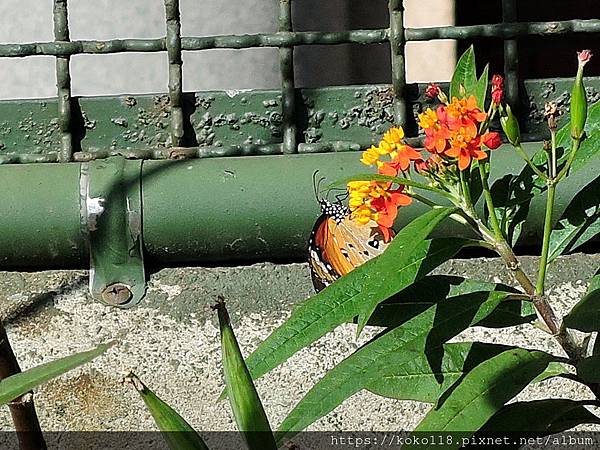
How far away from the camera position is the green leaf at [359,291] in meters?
1.03

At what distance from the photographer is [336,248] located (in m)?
1.99

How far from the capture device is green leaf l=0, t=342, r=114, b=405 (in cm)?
66

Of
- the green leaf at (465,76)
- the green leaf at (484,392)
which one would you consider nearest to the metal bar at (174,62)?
the green leaf at (465,76)

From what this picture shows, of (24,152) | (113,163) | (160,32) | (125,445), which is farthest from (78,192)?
(160,32)

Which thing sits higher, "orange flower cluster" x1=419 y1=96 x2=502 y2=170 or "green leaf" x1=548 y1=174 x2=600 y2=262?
"orange flower cluster" x1=419 y1=96 x2=502 y2=170

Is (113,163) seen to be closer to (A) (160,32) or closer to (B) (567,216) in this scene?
(A) (160,32)

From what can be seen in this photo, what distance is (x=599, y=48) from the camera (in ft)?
13.5

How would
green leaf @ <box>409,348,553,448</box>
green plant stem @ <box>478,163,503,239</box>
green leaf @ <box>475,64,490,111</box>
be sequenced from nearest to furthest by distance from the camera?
green leaf @ <box>409,348,553,448</box> → green plant stem @ <box>478,163,503,239</box> → green leaf @ <box>475,64,490,111</box>

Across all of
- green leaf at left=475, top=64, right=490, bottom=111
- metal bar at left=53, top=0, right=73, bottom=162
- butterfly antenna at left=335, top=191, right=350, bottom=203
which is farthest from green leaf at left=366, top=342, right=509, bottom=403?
metal bar at left=53, top=0, right=73, bottom=162

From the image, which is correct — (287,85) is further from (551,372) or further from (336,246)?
(551,372)

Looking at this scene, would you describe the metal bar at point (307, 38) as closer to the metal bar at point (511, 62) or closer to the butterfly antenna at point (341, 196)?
the metal bar at point (511, 62)

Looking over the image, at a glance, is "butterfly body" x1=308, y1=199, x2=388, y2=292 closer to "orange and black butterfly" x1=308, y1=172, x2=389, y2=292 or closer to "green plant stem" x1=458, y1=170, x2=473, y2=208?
"orange and black butterfly" x1=308, y1=172, x2=389, y2=292

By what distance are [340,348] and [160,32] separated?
4.23 ft

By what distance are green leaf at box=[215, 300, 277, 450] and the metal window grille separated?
59.7 inches
